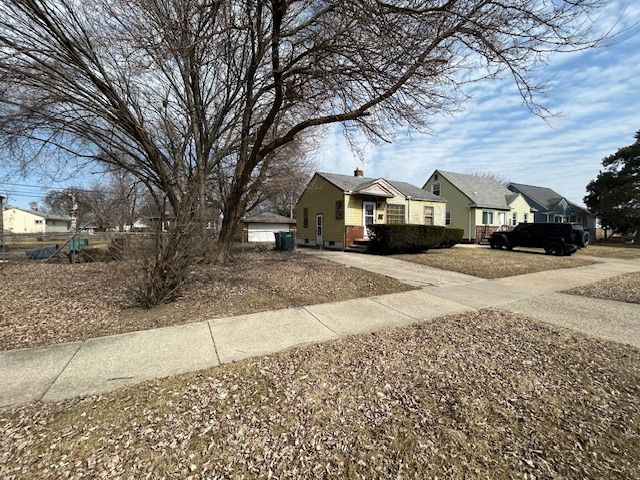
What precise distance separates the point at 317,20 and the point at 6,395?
715 centimetres

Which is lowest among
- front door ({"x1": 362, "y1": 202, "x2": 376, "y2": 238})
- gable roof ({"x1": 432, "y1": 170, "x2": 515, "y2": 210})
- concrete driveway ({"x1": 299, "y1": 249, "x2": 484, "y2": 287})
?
concrete driveway ({"x1": 299, "y1": 249, "x2": 484, "y2": 287})

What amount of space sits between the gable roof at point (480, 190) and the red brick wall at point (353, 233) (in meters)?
13.5

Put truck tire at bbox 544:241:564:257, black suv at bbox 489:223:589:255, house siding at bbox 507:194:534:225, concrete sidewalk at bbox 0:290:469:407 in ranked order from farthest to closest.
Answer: house siding at bbox 507:194:534:225 → truck tire at bbox 544:241:564:257 → black suv at bbox 489:223:589:255 → concrete sidewalk at bbox 0:290:469:407

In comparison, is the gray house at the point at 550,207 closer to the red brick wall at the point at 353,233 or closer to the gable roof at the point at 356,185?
the gable roof at the point at 356,185

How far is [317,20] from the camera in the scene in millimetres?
5629

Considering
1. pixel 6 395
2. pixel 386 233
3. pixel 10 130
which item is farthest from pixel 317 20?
pixel 10 130

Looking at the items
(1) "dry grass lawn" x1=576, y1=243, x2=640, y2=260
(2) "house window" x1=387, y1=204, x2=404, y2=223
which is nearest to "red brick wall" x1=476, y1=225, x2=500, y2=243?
(1) "dry grass lawn" x1=576, y1=243, x2=640, y2=260

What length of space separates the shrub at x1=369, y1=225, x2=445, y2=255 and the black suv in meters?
6.02

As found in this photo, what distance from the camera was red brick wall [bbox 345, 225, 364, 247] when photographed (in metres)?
16.4

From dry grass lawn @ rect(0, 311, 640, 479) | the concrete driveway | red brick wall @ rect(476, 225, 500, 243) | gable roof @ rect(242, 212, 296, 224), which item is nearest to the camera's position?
dry grass lawn @ rect(0, 311, 640, 479)

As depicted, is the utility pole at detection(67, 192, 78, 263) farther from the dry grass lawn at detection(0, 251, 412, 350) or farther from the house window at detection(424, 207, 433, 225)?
the house window at detection(424, 207, 433, 225)

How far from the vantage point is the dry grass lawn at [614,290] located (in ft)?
20.8

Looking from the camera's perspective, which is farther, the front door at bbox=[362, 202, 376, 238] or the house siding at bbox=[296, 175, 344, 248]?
the house siding at bbox=[296, 175, 344, 248]

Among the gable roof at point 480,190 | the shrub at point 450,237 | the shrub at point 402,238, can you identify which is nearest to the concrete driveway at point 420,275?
the shrub at point 402,238
